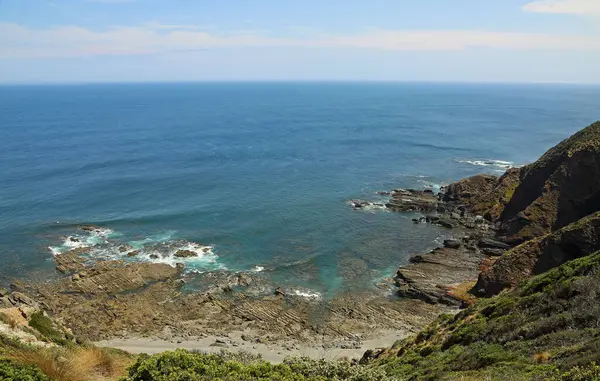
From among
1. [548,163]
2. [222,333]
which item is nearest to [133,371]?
[222,333]

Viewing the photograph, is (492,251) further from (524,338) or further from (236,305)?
(524,338)

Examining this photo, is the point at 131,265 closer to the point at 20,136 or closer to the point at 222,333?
the point at 222,333

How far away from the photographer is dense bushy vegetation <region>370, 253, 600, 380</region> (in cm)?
1756

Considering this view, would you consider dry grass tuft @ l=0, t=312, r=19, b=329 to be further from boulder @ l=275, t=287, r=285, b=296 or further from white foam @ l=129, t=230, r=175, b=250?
white foam @ l=129, t=230, r=175, b=250

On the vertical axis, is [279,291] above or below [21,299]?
below

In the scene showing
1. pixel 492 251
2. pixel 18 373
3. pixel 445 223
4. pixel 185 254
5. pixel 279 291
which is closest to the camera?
pixel 18 373

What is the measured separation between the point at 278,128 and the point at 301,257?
362 ft

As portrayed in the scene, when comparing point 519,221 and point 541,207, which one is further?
point 519,221

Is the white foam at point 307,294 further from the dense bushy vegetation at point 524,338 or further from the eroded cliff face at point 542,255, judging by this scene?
the eroded cliff face at point 542,255

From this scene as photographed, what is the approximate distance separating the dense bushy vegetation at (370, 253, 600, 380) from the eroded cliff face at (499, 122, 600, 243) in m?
29.4

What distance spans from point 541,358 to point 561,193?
47.8m

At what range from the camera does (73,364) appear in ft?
55.9

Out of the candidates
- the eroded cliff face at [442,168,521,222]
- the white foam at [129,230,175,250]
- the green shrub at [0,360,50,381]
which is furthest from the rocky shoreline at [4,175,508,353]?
the green shrub at [0,360,50,381]

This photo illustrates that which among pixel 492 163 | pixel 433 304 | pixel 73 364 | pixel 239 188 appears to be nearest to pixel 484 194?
pixel 492 163
